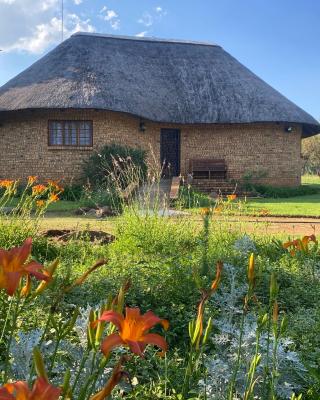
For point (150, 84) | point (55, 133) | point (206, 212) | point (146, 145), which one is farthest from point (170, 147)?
point (206, 212)

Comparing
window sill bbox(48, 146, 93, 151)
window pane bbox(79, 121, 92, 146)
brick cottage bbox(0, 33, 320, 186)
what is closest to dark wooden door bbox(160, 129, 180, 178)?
brick cottage bbox(0, 33, 320, 186)

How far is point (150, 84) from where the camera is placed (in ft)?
66.0

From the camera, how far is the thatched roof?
17.5 m

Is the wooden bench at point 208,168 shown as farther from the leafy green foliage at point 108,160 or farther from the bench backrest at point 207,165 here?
the leafy green foliage at point 108,160

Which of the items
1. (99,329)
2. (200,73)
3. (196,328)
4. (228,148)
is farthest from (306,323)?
(200,73)

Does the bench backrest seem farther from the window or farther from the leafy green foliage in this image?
the window

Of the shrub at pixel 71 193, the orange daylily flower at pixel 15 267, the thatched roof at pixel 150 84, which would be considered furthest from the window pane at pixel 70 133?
the orange daylily flower at pixel 15 267

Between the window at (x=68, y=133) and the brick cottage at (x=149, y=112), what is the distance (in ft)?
0.12

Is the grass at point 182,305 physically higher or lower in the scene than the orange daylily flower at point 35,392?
lower

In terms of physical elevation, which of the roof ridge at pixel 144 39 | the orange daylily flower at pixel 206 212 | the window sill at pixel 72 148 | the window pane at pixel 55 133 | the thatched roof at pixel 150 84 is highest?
the roof ridge at pixel 144 39

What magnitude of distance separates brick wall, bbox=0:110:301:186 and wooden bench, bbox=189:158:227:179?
273mm

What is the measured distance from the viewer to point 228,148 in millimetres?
20031

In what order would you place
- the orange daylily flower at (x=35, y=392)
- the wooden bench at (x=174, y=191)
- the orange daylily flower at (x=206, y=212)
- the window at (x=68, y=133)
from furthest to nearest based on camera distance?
the window at (x=68, y=133), the wooden bench at (x=174, y=191), the orange daylily flower at (x=206, y=212), the orange daylily flower at (x=35, y=392)

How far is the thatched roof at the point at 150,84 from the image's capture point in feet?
57.5
